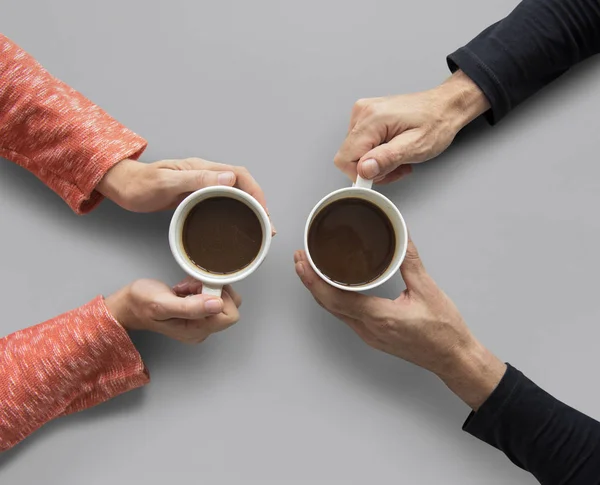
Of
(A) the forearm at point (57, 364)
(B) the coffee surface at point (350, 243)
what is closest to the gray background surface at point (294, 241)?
(A) the forearm at point (57, 364)

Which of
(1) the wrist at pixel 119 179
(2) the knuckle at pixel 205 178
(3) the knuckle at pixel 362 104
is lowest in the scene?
(1) the wrist at pixel 119 179

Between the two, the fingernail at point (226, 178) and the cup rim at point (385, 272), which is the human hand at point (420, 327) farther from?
the fingernail at point (226, 178)

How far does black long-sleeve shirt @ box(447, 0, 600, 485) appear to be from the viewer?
90 centimetres

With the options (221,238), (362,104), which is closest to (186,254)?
(221,238)

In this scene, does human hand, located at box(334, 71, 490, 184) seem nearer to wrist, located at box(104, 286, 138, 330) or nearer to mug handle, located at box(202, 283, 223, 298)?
mug handle, located at box(202, 283, 223, 298)

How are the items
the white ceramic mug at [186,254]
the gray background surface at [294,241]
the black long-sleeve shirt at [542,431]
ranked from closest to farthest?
the white ceramic mug at [186,254] < the black long-sleeve shirt at [542,431] < the gray background surface at [294,241]

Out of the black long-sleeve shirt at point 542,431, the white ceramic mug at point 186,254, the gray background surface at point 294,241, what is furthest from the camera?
the gray background surface at point 294,241

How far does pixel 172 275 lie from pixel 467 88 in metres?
0.65

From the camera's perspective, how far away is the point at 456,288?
1030 mm

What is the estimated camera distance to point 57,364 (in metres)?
0.92

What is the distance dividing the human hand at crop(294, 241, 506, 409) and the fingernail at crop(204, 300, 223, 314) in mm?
150

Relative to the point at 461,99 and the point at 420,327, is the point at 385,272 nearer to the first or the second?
the point at 420,327

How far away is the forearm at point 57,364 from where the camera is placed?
36.0 inches

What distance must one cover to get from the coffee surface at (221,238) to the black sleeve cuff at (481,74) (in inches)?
19.4
